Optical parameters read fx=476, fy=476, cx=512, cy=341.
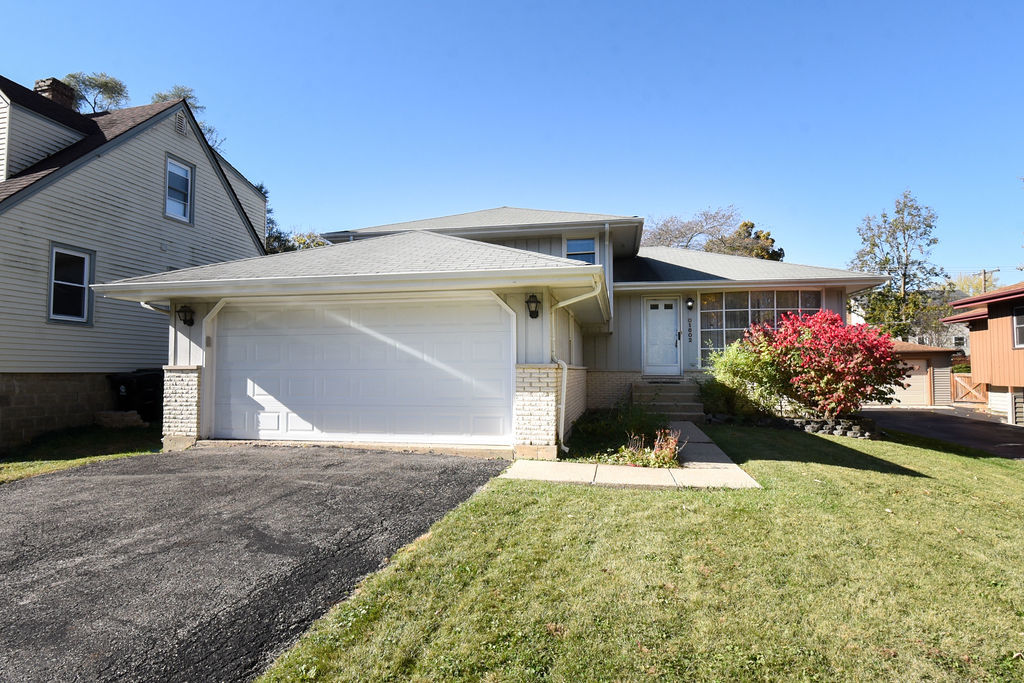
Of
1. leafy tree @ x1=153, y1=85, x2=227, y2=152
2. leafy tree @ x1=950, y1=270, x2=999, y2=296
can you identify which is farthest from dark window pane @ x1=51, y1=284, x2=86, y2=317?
leafy tree @ x1=950, y1=270, x2=999, y2=296

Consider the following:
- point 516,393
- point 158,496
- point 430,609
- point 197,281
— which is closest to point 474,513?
point 430,609

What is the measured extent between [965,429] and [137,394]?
20.1m

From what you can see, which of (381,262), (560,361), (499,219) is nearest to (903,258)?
(499,219)

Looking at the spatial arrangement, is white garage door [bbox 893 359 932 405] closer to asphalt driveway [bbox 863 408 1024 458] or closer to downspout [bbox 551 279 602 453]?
asphalt driveway [bbox 863 408 1024 458]

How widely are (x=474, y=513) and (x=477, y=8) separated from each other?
1013 cm

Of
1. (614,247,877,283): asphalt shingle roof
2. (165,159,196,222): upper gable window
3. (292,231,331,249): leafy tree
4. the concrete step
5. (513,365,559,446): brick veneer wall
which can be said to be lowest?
the concrete step

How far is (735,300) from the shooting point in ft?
42.1

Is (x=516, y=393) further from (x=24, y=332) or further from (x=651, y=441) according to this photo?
(x=24, y=332)

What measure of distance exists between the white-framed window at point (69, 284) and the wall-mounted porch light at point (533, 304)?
32.2 feet

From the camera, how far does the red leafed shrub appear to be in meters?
9.30

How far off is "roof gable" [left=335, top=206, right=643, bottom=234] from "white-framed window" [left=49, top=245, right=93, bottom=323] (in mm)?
5686

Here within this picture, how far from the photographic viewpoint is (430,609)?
275 centimetres

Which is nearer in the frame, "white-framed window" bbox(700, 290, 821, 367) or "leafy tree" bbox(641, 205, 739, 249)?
"white-framed window" bbox(700, 290, 821, 367)

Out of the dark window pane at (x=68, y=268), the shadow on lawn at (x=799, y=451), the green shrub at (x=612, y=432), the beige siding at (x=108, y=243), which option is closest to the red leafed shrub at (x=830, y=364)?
the shadow on lawn at (x=799, y=451)
